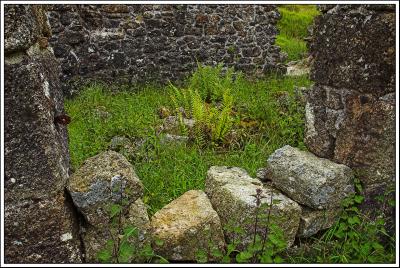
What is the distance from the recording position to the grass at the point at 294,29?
1353 centimetres

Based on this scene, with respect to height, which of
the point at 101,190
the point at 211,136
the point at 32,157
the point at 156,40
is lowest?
the point at 211,136

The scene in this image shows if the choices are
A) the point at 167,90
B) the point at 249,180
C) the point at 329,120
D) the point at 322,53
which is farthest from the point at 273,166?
the point at 167,90

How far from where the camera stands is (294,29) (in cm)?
1639

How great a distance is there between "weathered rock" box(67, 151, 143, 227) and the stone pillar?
0.08 metres

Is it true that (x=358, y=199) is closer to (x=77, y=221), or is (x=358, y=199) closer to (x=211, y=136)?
(x=77, y=221)

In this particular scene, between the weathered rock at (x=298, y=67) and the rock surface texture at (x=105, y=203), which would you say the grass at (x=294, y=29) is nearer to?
the weathered rock at (x=298, y=67)

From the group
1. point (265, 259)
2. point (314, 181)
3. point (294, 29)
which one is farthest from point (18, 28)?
point (294, 29)

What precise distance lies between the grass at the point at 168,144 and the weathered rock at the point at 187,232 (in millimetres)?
436

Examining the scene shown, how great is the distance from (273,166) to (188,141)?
6.99 feet

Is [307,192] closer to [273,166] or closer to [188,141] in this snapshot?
[273,166]

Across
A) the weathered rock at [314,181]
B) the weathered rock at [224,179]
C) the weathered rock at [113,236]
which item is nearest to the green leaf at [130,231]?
the weathered rock at [113,236]

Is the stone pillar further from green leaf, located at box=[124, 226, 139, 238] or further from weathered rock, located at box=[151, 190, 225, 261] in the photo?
weathered rock, located at box=[151, 190, 225, 261]

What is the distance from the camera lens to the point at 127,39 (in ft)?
27.5

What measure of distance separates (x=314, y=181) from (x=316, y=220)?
0.27 m
